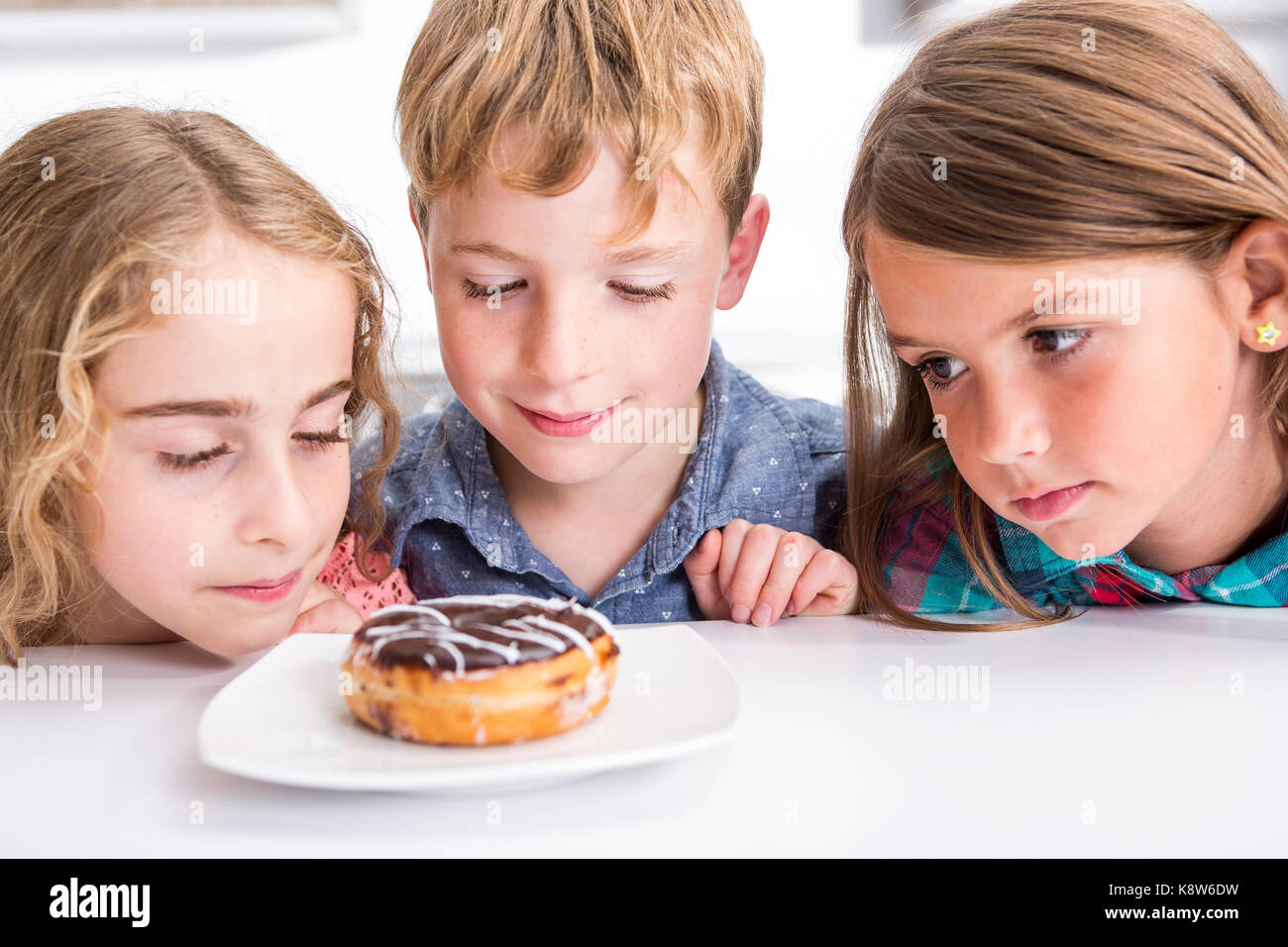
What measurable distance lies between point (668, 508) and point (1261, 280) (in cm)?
71

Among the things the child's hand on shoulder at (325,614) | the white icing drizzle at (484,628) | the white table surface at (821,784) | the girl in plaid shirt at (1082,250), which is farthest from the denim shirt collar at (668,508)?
the white icing drizzle at (484,628)

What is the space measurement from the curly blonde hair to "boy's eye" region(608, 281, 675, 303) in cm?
27

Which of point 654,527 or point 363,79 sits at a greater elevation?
point 363,79

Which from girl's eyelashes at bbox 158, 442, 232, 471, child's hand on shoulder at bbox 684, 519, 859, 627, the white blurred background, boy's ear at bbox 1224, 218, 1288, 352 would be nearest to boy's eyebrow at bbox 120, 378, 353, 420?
girl's eyelashes at bbox 158, 442, 232, 471

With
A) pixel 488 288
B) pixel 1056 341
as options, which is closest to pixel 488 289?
pixel 488 288

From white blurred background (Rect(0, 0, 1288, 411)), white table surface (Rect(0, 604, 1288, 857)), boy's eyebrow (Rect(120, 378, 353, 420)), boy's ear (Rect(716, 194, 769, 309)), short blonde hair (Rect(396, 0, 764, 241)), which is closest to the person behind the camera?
white table surface (Rect(0, 604, 1288, 857))

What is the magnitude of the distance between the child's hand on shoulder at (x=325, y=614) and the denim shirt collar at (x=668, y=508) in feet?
0.45

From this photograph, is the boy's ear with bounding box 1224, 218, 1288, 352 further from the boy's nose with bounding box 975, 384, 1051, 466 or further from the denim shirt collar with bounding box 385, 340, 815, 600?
the denim shirt collar with bounding box 385, 340, 815, 600

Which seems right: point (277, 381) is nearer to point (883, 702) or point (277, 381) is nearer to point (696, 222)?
point (696, 222)

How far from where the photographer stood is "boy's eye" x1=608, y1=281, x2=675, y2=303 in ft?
3.73

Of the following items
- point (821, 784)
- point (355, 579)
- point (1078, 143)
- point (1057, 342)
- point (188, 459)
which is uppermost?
point (1078, 143)

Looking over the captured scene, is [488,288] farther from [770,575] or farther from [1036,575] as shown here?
[1036,575]

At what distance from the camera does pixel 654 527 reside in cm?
142
